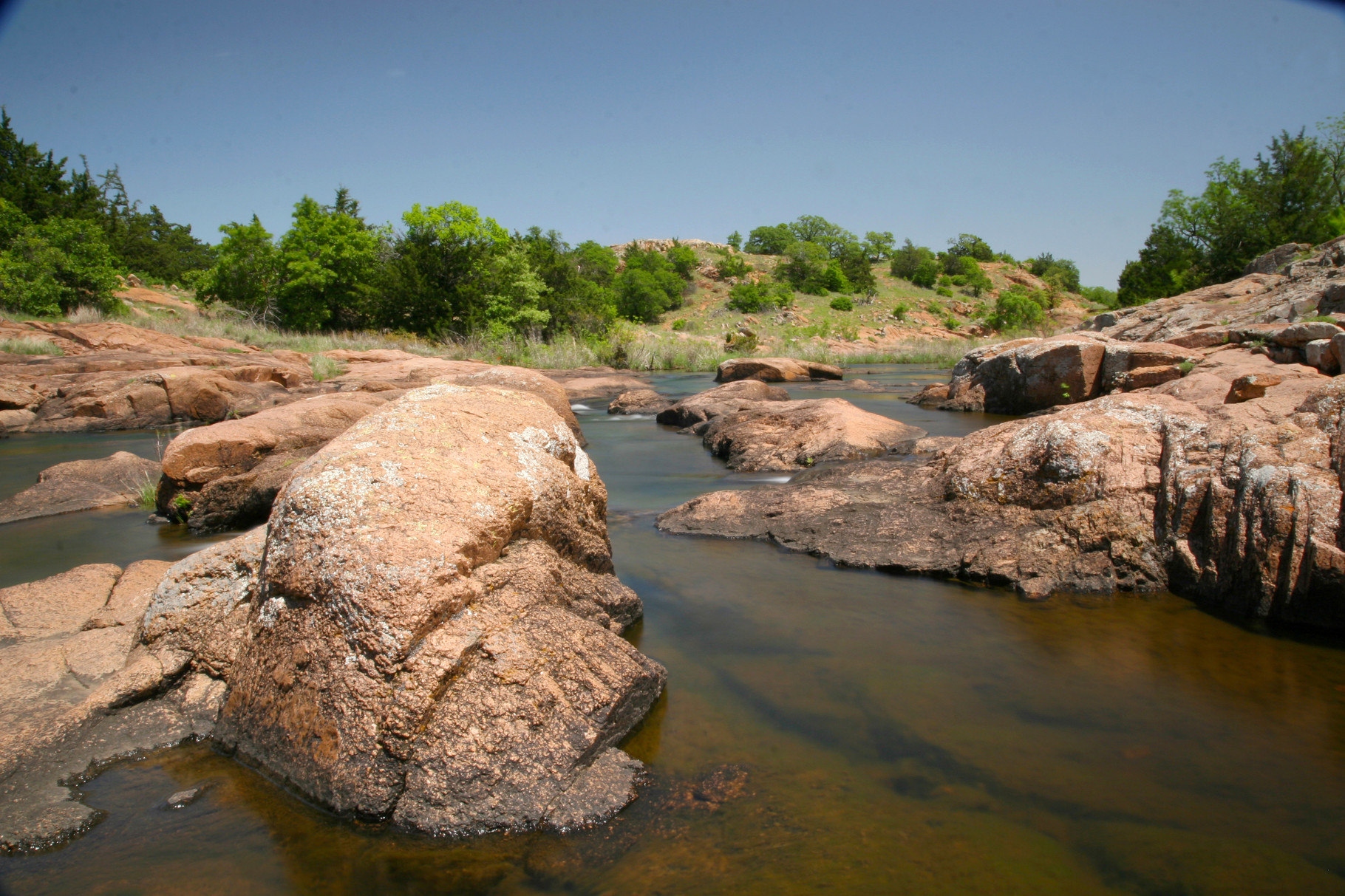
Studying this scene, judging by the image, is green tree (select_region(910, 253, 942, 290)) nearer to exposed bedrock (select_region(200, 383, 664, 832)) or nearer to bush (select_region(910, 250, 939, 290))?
bush (select_region(910, 250, 939, 290))

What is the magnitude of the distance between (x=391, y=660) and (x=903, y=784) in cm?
216

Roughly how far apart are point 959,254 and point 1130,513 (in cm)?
7757

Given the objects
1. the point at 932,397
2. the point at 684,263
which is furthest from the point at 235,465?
the point at 684,263

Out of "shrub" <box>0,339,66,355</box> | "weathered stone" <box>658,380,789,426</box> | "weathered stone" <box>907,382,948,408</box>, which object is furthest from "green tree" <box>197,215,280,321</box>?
"weathered stone" <box>907,382,948,408</box>

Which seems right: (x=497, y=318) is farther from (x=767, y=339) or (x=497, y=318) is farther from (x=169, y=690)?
(x=169, y=690)

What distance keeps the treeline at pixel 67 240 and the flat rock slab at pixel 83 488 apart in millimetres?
23522

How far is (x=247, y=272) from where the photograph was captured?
111 feet

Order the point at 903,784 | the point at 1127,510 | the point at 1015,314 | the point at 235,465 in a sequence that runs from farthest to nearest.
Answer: the point at 1015,314 → the point at 235,465 → the point at 1127,510 → the point at 903,784

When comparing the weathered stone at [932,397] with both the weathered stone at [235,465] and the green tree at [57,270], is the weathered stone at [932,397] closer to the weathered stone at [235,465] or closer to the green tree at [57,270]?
the weathered stone at [235,465]

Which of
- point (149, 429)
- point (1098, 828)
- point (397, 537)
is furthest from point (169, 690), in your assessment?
point (149, 429)

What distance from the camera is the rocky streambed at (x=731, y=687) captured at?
2.71 meters

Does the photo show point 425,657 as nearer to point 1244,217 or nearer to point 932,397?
point 932,397

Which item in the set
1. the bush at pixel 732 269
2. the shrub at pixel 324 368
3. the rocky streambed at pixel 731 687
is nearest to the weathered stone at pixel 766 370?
the shrub at pixel 324 368

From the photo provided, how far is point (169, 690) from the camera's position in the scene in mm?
3652
